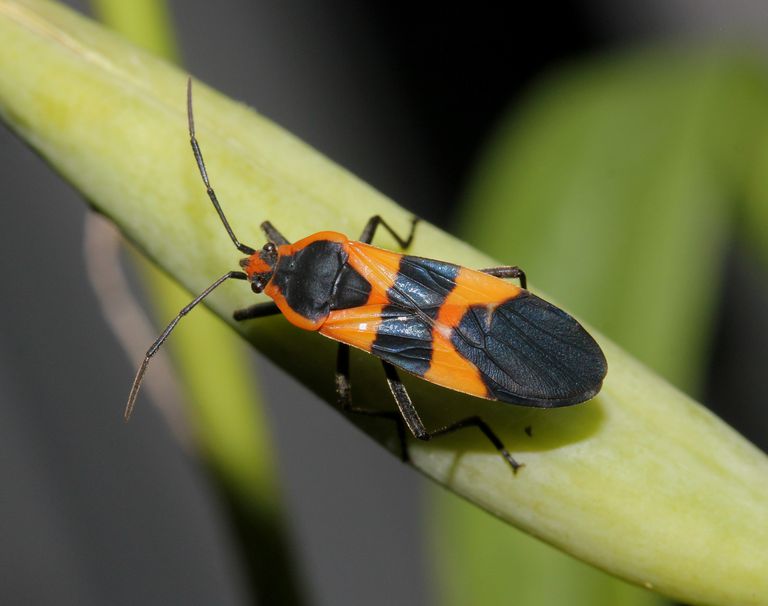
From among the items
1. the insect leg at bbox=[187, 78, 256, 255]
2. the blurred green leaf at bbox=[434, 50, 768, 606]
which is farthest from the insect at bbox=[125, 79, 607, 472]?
the blurred green leaf at bbox=[434, 50, 768, 606]

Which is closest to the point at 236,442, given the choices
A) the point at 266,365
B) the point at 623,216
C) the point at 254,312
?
the point at 254,312

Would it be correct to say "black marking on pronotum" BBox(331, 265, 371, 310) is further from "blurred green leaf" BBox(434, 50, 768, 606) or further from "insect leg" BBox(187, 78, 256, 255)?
"blurred green leaf" BBox(434, 50, 768, 606)

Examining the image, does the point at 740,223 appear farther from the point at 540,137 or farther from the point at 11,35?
the point at 11,35

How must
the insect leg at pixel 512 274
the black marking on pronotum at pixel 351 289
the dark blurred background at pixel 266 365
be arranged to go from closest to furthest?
the insect leg at pixel 512 274
the black marking on pronotum at pixel 351 289
the dark blurred background at pixel 266 365

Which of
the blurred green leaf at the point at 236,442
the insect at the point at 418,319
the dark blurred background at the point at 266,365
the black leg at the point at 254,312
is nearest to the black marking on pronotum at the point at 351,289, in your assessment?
the insect at the point at 418,319

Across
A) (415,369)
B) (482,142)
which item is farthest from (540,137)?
(482,142)

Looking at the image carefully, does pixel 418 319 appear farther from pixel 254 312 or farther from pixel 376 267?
pixel 254 312

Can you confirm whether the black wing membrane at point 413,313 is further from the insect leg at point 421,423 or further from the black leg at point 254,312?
the black leg at point 254,312
